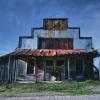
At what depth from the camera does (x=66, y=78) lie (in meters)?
25.3

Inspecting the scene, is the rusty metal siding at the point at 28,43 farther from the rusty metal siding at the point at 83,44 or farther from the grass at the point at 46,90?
the grass at the point at 46,90

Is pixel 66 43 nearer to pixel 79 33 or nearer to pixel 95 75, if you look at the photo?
pixel 79 33

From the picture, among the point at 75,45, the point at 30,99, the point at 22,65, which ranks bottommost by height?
the point at 30,99

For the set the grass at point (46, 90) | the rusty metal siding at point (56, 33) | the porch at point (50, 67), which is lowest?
the grass at point (46, 90)

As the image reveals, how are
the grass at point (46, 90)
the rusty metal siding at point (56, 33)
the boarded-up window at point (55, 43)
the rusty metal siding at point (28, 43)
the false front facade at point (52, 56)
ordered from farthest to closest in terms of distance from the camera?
the rusty metal siding at point (56, 33)
the boarded-up window at point (55, 43)
the rusty metal siding at point (28, 43)
the false front facade at point (52, 56)
the grass at point (46, 90)

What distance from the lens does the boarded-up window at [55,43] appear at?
90.2 feet

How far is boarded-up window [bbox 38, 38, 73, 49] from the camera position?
27.5 metres

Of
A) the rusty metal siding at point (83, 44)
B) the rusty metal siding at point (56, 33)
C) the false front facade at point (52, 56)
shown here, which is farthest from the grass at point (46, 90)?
the rusty metal siding at point (56, 33)

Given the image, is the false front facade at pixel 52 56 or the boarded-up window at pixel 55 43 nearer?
the false front facade at pixel 52 56

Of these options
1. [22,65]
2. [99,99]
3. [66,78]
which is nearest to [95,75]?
[66,78]

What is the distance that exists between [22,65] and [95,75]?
746 centimetres

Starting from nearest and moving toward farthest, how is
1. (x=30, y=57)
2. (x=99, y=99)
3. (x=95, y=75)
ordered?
(x=99, y=99) → (x=30, y=57) → (x=95, y=75)

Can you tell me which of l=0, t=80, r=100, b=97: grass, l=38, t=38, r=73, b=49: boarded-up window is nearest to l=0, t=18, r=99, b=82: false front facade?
l=38, t=38, r=73, b=49: boarded-up window

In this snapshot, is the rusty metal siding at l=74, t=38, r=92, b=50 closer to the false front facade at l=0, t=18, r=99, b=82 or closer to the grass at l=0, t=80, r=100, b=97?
the false front facade at l=0, t=18, r=99, b=82
